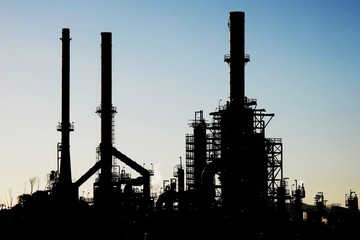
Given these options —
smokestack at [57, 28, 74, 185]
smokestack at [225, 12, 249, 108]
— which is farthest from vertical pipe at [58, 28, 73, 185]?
smokestack at [225, 12, 249, 108]

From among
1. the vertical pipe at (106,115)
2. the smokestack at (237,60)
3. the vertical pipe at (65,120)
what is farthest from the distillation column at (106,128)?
the smokestack at (237,60)

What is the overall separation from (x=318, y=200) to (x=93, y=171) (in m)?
32.2

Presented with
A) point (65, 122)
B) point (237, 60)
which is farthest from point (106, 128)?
point (237, 60)

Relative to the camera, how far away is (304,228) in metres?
53.4

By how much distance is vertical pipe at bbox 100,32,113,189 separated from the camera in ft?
192

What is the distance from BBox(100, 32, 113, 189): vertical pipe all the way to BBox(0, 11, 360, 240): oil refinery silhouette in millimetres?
79

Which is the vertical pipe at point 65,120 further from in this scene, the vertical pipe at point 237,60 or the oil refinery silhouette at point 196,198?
the vertical pipe at point 237,60

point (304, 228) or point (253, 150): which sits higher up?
point (253, 150)

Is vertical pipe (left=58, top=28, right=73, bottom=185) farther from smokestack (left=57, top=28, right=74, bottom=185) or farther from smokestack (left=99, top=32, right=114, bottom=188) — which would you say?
smokestack (left=99, top=32, right=114, bottom=188)

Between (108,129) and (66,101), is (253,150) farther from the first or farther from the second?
(66,101)

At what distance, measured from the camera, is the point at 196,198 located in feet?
175

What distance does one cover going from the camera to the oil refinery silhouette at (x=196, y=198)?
4925 centimetres

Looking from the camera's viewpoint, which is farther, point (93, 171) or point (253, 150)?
point (93, 171)

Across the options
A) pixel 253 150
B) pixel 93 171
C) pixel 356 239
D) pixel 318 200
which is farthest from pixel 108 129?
pixel 318 200
